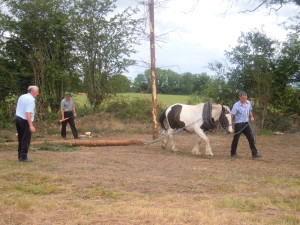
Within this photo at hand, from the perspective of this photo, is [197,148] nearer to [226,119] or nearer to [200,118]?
Result: [200,118]

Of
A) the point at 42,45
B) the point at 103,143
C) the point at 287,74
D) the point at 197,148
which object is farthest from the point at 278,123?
the point at 42,45

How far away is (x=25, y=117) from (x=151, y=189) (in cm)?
392

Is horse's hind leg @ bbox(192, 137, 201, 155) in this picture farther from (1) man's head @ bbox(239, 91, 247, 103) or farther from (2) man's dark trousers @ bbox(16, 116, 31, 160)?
(2) man's dark trousers @ bbox(16, 116, 31, 160)

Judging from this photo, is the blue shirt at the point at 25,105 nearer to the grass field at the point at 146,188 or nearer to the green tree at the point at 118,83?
the grass field at the point at 146,188

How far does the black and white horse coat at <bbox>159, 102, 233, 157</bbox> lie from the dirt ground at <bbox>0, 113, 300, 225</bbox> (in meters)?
0.80

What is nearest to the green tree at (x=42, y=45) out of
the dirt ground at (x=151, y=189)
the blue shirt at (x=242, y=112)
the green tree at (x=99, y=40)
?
the green tree at (x=99, y=40)

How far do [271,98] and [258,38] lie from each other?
3.13 metres

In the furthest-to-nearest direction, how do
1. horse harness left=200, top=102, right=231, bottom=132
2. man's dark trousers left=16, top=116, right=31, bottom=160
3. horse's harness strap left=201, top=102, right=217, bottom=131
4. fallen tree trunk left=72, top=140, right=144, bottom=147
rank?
fallen tree trunk left=72, top=140, right=144, bottom=147
horse's harness strap left=201, top=102, right=217, bottom=131
horse harness left=200, top=102, right=231, bottom=132
man's dark trousers left=16, top=116, right=31, bottom=160

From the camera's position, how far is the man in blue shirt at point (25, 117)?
845 centimetres

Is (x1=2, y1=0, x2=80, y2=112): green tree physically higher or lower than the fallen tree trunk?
higher

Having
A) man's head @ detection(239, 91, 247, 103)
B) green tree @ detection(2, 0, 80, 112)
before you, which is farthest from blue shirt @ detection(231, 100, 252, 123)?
green tree @ detection(2, 0, 80, 112)

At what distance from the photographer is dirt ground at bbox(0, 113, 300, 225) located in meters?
4.81

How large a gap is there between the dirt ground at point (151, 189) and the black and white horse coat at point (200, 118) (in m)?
0.80

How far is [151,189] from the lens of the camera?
6.43 metres
